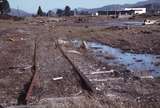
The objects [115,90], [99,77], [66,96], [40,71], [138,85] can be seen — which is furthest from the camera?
[40,71]

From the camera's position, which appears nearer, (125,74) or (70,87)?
(70,87)

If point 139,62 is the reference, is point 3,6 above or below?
below

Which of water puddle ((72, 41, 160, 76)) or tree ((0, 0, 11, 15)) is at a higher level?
water puddle ((72, 41, 160, 76))

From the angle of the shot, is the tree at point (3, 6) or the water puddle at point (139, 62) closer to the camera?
the water puddle at point (139, 62)

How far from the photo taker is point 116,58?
23.1 m

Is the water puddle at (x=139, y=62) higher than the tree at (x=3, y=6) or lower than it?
higher

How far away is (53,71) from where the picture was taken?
1719 cm

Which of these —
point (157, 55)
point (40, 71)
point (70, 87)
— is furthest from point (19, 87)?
point (157, 55)

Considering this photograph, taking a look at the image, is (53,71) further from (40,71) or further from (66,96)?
(66,96)

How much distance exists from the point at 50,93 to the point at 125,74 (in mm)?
4683

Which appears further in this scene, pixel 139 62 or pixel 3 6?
pixel 3 6

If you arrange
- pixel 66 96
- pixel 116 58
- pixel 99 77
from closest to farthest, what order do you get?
pixel 66 96
pixel 99 77
pixel 116 58

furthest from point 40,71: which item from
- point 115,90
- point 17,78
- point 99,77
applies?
point 115,90

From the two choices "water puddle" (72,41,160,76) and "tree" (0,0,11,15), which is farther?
"tree" (0,0,11,15)
